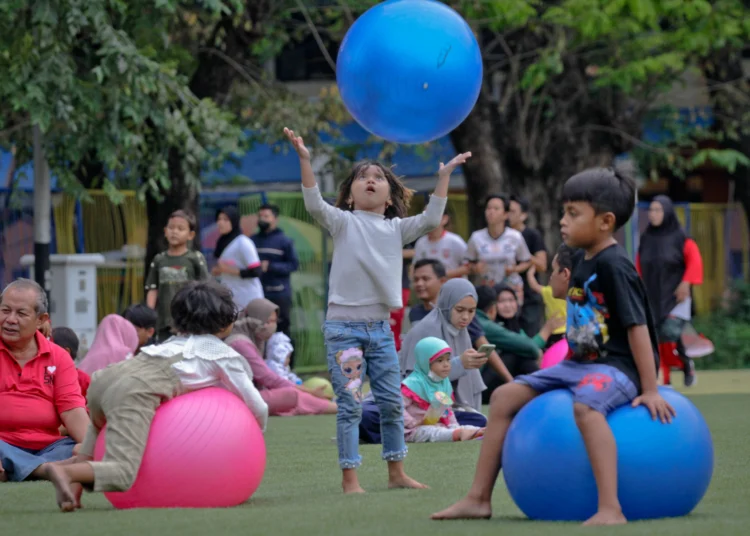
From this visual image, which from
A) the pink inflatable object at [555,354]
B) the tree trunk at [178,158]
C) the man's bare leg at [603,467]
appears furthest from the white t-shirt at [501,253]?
the man's bare leg at [603,467]

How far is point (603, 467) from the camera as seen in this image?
5.46 m

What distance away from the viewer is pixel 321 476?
796 centimetres

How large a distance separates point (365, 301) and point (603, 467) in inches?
83.4

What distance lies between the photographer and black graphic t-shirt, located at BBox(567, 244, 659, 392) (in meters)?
5.67

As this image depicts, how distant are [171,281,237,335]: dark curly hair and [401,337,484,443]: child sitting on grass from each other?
3.28 meters

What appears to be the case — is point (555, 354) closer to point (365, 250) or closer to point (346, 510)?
point (365, 250)

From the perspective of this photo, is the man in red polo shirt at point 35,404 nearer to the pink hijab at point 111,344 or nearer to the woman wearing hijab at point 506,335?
the pink hijab at point 111,344

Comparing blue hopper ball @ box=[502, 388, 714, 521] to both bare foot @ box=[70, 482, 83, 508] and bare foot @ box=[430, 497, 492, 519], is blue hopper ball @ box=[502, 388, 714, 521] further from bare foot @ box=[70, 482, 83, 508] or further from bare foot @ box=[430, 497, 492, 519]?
bare foot @ box=[70, 482, 83, 508]

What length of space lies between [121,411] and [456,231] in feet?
47.4

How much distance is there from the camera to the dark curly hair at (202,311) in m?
6.68

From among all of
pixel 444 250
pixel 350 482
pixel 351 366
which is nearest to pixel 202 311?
pixel 351 366

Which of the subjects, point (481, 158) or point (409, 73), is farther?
point (481, 158)

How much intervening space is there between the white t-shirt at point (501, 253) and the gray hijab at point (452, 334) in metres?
3.06

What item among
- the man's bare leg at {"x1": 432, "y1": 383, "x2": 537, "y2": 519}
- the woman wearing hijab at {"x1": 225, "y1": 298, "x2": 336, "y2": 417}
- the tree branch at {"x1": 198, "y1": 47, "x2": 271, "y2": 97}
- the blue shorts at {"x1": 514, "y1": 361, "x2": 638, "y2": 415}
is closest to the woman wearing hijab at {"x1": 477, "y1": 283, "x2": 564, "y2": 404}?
the woman wearing hijab at {"x1": 225, "y1": 298, "x2": 336, "y2": 417}
